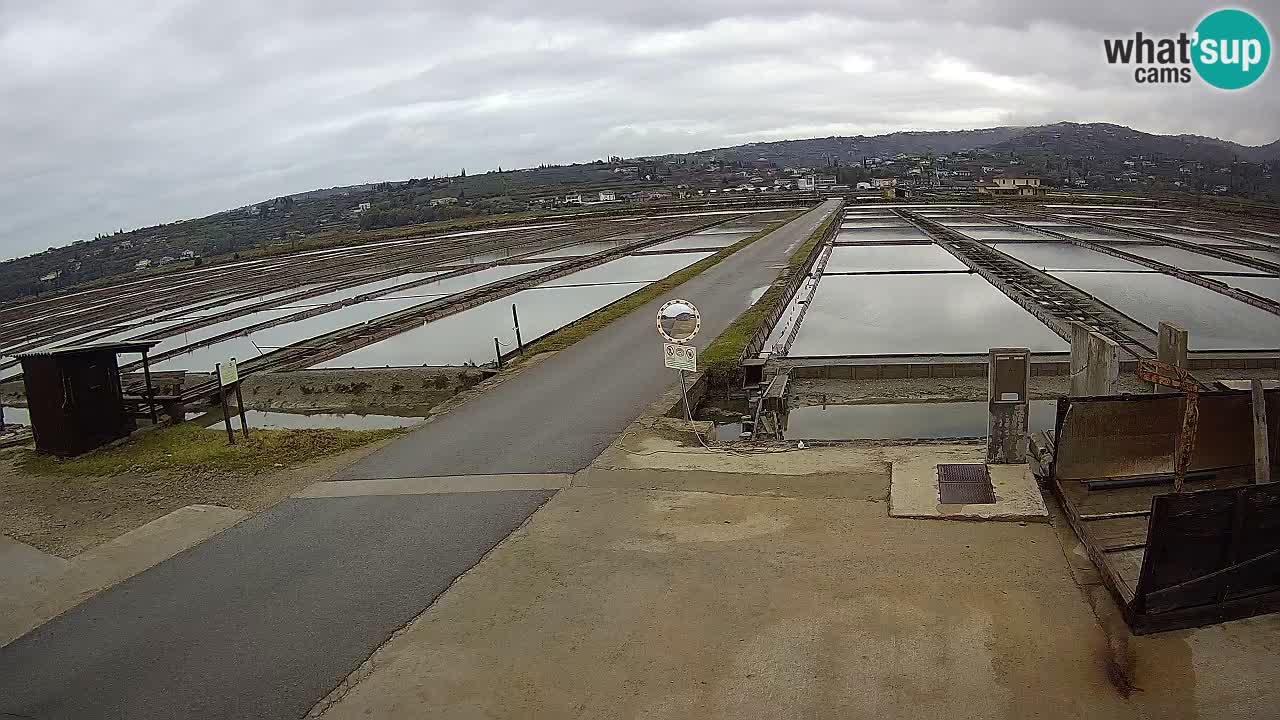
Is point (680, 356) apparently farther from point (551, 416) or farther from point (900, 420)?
point (900, 420)

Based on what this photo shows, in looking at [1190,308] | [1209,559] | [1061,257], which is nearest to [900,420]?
[1209,559]

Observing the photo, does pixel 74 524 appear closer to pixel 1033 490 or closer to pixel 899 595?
pixel 899 595

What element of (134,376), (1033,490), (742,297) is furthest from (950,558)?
(134,376)

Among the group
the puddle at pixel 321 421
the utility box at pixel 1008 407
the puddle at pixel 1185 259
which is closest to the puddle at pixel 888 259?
the puddle at pixel 1185 259

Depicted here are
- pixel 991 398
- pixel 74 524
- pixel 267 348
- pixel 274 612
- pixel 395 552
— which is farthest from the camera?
pixel 267 348

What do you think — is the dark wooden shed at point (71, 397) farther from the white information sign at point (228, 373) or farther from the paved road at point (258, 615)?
the paved road at point (258, 615)

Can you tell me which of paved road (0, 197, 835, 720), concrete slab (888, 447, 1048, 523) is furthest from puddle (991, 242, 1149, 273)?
paved road (0, 197, 835, 720)

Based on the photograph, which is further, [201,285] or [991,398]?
[201,285]

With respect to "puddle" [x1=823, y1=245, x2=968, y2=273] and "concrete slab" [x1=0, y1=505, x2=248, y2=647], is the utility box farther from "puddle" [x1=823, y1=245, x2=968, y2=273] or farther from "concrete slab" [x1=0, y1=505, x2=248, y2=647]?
"puddle" [x1=823, y1=245, x2=968, y2=273]
